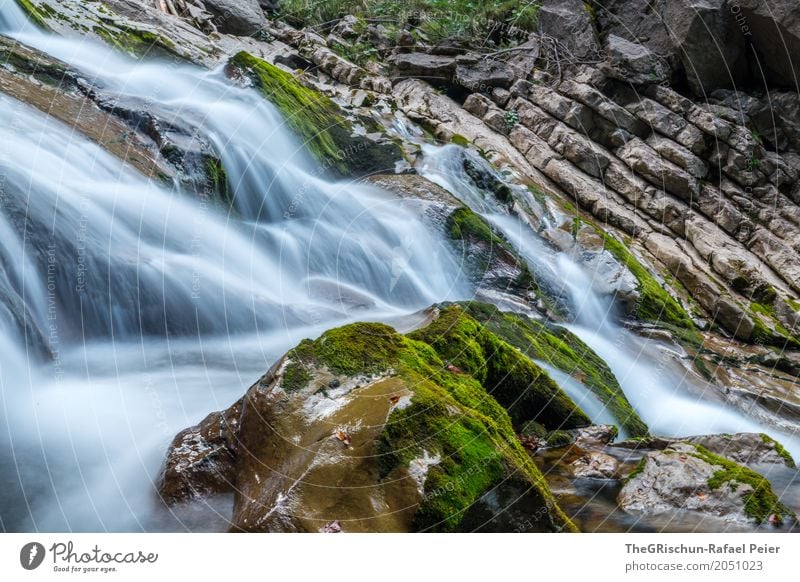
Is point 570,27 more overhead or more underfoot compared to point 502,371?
more overhead

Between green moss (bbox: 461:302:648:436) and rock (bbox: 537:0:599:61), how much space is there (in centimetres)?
981

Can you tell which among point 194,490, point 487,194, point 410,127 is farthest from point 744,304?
point 194,490

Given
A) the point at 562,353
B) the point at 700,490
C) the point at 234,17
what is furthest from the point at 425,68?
the point at 700,490

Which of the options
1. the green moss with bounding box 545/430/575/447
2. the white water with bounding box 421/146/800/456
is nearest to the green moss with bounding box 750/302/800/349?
the white water with bounding box 421/146/800/456

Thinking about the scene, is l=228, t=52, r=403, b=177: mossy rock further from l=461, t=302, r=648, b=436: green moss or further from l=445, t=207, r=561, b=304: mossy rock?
l=461, t=302, r=648, b=436: green moss

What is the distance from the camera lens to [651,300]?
9.88m

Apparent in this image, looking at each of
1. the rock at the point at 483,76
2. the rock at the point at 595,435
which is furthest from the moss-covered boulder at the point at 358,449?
the rock at the point at 483,76

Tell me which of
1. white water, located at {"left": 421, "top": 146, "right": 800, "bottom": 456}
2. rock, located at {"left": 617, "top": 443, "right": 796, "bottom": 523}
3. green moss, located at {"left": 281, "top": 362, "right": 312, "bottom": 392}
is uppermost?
green moss, located at {"left": 281, "top": 362, "right": 312, "bottom": 392}

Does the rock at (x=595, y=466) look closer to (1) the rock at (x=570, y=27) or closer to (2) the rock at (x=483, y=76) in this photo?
(2) the rock at (x=483, y=76)

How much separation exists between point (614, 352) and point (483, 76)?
841 centimetres

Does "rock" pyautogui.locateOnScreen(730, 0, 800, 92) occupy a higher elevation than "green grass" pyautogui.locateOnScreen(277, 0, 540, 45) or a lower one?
higher

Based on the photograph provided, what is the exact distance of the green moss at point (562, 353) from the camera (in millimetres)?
6172

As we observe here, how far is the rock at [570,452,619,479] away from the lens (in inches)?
177

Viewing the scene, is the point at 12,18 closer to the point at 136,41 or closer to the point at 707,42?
the point at 136,41
